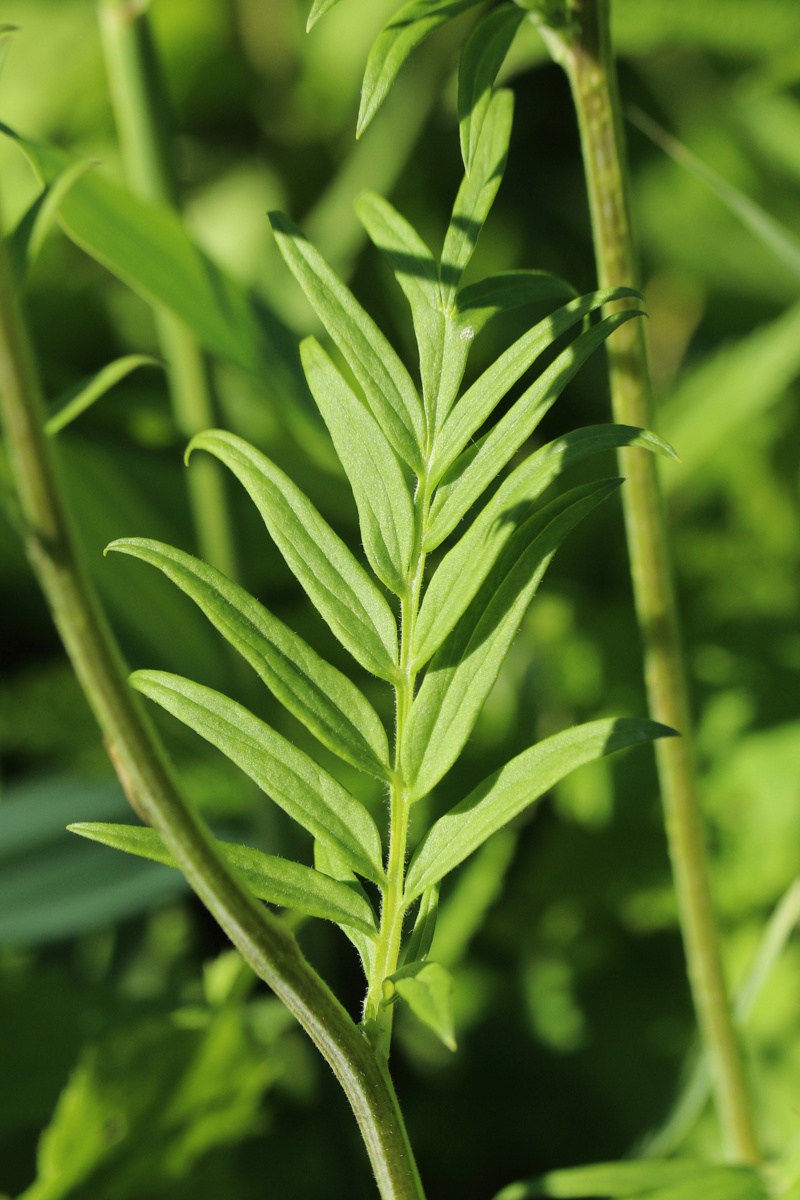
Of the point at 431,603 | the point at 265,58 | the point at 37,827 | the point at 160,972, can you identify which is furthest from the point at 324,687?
the point at 265,58

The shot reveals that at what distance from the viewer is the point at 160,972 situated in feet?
2.26

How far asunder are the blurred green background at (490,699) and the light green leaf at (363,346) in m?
0.25

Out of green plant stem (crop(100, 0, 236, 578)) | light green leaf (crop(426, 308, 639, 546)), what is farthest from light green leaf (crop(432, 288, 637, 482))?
green plant stem (crop(100, 0, 236, 578))

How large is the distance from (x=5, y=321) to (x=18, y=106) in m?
0.80

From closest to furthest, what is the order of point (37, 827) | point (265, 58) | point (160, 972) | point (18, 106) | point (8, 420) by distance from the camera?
point (8, 420), point (37, 827), point (160, 972), point (18, 106), point (265, 58)

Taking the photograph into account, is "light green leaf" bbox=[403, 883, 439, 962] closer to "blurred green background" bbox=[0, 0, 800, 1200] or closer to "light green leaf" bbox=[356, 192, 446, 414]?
"light green leaf" bbox=[356, 192, 446, 414]

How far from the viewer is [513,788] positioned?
0.22m

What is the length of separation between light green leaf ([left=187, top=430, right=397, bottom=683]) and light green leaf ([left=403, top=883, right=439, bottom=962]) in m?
0.05

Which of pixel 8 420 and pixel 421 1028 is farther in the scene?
pixel 421 1028

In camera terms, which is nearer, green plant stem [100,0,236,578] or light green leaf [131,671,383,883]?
light green leaf [131,671,383,883]

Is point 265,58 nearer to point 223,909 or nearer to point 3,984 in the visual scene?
point 3,984

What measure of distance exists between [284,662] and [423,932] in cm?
6

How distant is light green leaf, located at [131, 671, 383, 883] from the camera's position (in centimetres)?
23

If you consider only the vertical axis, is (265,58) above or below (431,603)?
above
